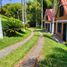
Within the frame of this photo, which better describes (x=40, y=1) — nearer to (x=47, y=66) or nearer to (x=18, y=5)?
(x=18, y=5)

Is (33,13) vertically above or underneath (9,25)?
above

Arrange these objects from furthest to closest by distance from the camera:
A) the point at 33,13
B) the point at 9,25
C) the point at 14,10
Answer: the point at 14,10 < the point at 33,13 < the point at 9,25

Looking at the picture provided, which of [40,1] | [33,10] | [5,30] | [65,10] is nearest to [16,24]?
[5,30]

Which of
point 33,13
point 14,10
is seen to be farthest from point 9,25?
point 14,10

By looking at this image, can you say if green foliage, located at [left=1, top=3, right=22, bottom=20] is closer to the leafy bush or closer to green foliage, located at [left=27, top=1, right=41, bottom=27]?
green foliage, located at [left=27, top=1, right=41, bottom=27]

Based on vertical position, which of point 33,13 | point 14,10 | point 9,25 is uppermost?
point 14,10

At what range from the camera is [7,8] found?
75.2 meters

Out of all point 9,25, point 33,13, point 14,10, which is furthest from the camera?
point 14,10

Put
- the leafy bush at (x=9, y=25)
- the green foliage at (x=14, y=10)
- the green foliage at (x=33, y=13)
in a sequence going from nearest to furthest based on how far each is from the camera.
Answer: the leafy bush at (x=9, y=25)
the green foliage at (x=33, y=13)
the green foliage at (x=14, y=10)

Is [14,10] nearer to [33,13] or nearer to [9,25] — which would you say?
[33,13]

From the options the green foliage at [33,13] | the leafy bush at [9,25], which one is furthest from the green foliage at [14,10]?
the leafy bush at [9,25]

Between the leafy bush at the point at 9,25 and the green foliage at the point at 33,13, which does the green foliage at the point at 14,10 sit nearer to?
the green foliage at the point at 33,13

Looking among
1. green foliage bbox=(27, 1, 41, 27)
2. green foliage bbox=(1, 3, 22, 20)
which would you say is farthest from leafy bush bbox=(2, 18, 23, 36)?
green foliage bbox=(1, 3, 22, 20)

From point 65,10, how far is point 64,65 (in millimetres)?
19150
